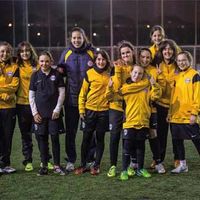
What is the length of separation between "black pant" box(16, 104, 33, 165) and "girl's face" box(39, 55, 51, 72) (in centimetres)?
63

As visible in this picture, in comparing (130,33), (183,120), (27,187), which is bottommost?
(27,187)

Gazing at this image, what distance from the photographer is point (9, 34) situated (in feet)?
96.3

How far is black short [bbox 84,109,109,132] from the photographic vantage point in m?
6.82

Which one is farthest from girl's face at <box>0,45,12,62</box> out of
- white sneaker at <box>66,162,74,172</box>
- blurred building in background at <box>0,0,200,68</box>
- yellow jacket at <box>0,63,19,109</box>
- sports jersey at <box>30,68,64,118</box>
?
blurred building in background at <box>0,0,200,68</box>

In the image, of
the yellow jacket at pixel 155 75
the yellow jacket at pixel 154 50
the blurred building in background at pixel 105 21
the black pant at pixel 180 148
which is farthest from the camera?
the blurred building in background at pixel 105 21

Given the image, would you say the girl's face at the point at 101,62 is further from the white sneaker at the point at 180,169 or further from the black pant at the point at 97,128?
the white sneaker at the point at 180,169

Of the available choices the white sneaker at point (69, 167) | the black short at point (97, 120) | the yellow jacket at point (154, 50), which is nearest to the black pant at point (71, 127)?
the white sneaker at point (69, 167)

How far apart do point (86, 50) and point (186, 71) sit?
145cm

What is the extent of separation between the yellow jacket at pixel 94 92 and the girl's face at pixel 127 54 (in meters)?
0.36

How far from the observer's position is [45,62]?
680 centimetres

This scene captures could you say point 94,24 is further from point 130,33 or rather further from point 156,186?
point 156,186

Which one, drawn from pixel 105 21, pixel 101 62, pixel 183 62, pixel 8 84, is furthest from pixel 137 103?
pixel 105 21

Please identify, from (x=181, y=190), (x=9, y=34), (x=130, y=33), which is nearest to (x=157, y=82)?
(x=181, y=190)

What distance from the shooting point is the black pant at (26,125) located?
7.10m
